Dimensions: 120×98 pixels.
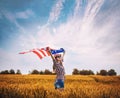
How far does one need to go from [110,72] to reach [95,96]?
183 feet

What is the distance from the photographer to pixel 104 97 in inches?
239

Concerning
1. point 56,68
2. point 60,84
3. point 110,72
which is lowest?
point 60,84

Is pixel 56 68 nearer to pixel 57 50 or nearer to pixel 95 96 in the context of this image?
pixel 57 50

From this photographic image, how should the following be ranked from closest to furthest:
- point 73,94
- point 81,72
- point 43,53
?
point 73,94 → point 43,53 → point 81,72

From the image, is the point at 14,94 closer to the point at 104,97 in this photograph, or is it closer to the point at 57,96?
the point at 57,96

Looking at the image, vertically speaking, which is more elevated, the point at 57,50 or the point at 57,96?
the point at 57,50

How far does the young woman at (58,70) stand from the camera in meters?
7.38

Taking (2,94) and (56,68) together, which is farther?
(56,68)

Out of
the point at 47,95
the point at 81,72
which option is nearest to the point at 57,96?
the point at 47,95

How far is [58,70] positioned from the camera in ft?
24.4

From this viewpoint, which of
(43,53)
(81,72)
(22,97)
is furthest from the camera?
(81,72)

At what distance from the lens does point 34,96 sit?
17.8 ft

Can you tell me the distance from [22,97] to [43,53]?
222 cm

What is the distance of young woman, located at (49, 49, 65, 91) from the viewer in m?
7.38
